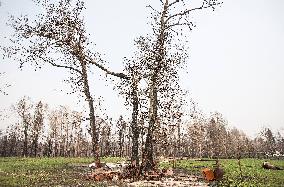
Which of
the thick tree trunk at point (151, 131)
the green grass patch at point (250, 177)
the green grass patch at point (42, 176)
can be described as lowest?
the green grass patch at point (250, 177)

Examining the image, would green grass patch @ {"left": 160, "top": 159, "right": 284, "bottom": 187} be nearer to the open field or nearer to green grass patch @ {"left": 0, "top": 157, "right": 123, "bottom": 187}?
the open field

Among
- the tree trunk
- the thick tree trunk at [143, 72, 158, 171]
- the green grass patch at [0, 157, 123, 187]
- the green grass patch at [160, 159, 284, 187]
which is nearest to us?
the green grass patch at [160, 159, 284, 187]

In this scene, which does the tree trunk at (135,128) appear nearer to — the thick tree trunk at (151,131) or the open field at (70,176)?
the thick tree trunk at (151,131)

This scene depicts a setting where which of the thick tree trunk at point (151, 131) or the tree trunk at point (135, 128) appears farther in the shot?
the tree trunk at point (135, 128)

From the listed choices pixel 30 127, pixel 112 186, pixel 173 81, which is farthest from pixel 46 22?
pixel 30 127

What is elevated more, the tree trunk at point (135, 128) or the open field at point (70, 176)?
the tree trunk at point (135, 128)

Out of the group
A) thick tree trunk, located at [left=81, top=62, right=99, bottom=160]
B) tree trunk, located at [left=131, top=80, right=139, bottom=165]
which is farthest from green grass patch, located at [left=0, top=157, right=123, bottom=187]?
tree trunk, located at [left=131, top=80, right=139, bottom=165]

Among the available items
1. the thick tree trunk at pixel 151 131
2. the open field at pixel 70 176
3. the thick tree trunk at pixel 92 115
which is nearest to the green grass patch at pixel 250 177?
the open field at pixel 70 176

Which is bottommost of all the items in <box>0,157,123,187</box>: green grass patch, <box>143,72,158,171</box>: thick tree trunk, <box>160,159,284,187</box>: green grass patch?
<box>160,159,284,187</box>: green grass patch

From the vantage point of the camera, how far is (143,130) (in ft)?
68.3

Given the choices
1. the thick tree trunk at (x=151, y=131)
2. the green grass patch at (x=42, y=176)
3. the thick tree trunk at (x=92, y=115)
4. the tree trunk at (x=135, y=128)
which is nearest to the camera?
the green grass patch at (x=42, y=176)

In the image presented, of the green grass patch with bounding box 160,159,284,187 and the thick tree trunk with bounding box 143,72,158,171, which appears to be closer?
the green grass patch with bounding box 160,159,284,187

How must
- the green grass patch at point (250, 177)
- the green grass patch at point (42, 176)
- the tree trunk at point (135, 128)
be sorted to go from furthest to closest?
the tree trunk at point (135, 128) → the green grass patch at point (42, 176) → the green grass patch at point (250, 177)

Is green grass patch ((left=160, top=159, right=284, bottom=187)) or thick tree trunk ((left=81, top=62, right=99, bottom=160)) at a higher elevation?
thick tree trunk ((left=81, top=62, right=99, bottom=160))
